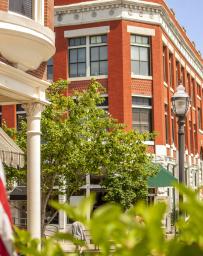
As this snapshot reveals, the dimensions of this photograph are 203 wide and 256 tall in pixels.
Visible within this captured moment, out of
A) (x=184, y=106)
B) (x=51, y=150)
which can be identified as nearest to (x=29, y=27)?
(x=184, y=106)

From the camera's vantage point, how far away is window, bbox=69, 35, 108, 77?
28938 millimetres

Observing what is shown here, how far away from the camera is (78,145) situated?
58.0 feet

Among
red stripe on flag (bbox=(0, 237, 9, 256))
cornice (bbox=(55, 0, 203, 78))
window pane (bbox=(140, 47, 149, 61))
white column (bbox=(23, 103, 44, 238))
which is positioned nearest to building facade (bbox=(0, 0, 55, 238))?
white column (bbox=(23, 103, 44, 238))

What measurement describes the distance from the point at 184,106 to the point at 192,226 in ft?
34.4

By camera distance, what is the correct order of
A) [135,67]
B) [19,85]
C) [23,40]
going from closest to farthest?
1. [23,40]
2. [19,85]
3. [135,67]

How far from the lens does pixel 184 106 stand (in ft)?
37.5

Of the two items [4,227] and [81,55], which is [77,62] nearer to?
[81,55]

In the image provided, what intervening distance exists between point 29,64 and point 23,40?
651 millimetres

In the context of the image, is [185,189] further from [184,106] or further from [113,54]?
[113,54]

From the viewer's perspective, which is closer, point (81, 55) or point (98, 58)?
point (98, 58)

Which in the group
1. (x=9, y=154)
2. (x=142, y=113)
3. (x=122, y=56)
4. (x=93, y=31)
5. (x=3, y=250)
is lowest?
(x=3, y=250)

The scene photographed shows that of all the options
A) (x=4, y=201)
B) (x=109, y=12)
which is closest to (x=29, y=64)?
(x=4, y=201)

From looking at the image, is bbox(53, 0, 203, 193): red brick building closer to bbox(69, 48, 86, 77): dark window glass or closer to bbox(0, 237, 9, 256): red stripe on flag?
bbox(69, 48, 86, 77): dark window glass

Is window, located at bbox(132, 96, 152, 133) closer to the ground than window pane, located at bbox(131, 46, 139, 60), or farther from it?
closer to the ground
